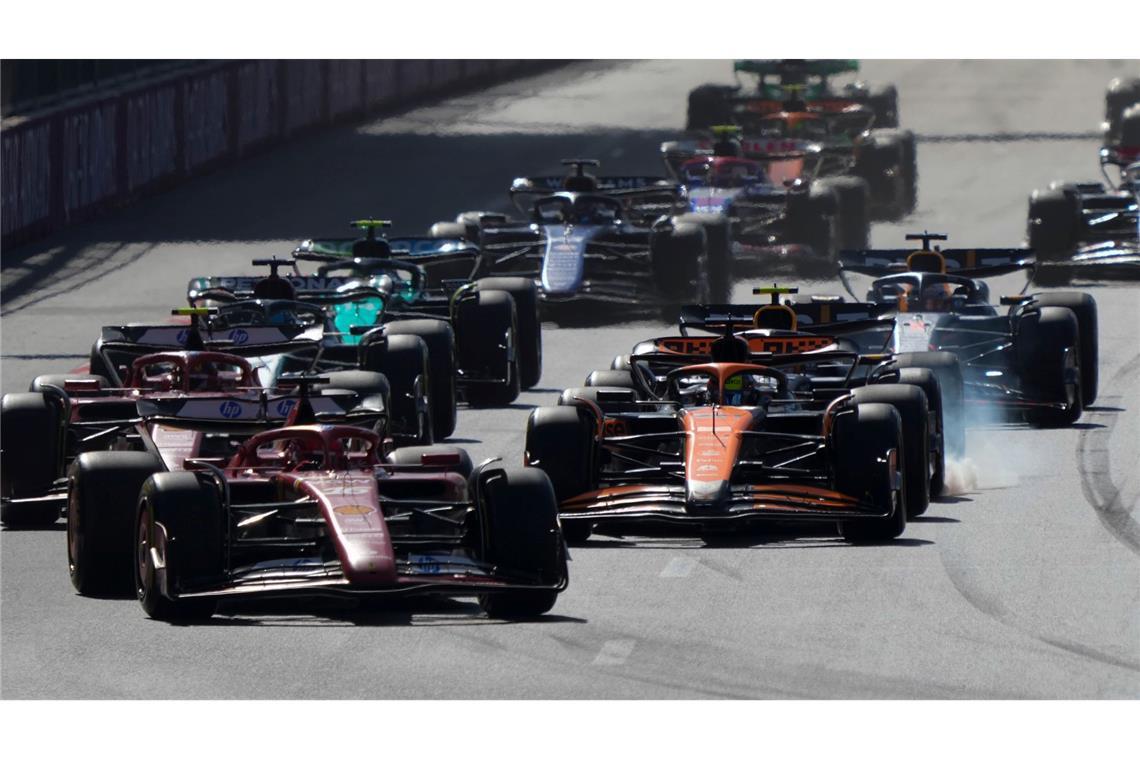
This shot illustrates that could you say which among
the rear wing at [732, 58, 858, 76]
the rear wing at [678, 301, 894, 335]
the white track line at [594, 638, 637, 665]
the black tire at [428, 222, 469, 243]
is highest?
the rear wing at [732, 58, 858, 76]

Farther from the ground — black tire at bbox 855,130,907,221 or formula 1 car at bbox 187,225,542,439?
black tire at bbox 855,130,907,221

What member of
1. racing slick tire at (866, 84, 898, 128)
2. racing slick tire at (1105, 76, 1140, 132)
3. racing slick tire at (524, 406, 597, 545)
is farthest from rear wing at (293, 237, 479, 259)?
racing slick tire at (1105, 76, 1140, 132)

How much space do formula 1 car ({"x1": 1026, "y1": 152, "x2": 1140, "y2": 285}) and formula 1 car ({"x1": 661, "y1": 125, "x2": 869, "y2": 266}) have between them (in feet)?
9.83

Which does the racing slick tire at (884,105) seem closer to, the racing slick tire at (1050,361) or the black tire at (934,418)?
the racing slick tire at (1050,361)

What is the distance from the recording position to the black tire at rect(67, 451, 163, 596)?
17.6m

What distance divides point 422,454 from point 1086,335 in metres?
10.3

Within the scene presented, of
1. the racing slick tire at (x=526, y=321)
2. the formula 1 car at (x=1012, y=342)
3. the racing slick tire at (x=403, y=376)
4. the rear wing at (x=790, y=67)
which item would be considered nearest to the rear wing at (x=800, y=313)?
the formula 1 car at (x=1012, y=342)

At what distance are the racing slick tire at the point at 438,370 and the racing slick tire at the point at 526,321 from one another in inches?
115

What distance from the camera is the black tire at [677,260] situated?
33938mm

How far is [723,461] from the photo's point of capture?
19.6 metres

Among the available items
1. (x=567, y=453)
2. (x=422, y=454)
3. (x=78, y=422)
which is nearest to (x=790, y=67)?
(x=78, y=422)

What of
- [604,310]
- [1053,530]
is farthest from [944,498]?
[604,310]

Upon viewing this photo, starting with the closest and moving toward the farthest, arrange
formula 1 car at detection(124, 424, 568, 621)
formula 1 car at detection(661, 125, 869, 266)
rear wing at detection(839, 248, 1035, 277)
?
formula 1 car at detection(124, 424, 568, 621)
rear wing at detection(839, 248, 1035, 277)
formula 1 car at detection(661, 125, 869, 266)

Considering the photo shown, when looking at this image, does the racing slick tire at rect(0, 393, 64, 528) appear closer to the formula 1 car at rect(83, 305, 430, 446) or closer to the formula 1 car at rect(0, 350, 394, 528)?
the formula 1 car at rect(0, 350, 394, 528)
